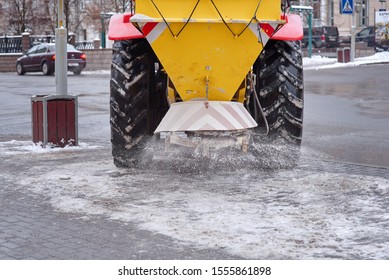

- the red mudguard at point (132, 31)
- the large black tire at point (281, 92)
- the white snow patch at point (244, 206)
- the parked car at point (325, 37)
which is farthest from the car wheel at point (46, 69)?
the large black tire at point (281, 92)

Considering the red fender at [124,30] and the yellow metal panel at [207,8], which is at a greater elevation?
the yellow metal panel at [207,8]

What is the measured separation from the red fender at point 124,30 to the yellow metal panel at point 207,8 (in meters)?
0.65

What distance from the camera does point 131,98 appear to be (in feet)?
26.7

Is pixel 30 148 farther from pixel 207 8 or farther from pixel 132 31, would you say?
pixel 207 8

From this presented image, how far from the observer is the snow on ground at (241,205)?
5.51 m

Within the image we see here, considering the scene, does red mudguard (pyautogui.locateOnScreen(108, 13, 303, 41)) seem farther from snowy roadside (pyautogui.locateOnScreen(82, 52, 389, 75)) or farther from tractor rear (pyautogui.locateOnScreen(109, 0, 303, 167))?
snowy roadside (pyautogui.locateOnScreen(82, 52, 389, 75))

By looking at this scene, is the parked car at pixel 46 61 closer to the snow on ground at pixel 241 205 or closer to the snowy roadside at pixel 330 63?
the snowy roadside at pixel 330 63

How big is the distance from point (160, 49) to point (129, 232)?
6.87ft

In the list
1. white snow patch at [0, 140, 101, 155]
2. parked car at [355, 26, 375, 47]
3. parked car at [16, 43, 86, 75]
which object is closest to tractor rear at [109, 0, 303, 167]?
white snow patch at [0, 140, 101, 155]

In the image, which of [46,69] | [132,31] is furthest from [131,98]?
[46,69]

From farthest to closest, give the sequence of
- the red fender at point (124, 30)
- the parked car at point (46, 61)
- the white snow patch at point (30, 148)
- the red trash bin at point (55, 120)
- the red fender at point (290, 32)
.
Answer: the parked car at point (46, 61) → the red trash bin at point (55, 120) → the white snow patch at point (30, 148) → the red fender at point (290, 32) → the red fender at point (124, 30)

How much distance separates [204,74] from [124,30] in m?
1.22

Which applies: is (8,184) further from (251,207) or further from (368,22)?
(368,22)

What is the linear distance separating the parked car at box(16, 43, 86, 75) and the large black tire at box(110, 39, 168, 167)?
25.7 m
